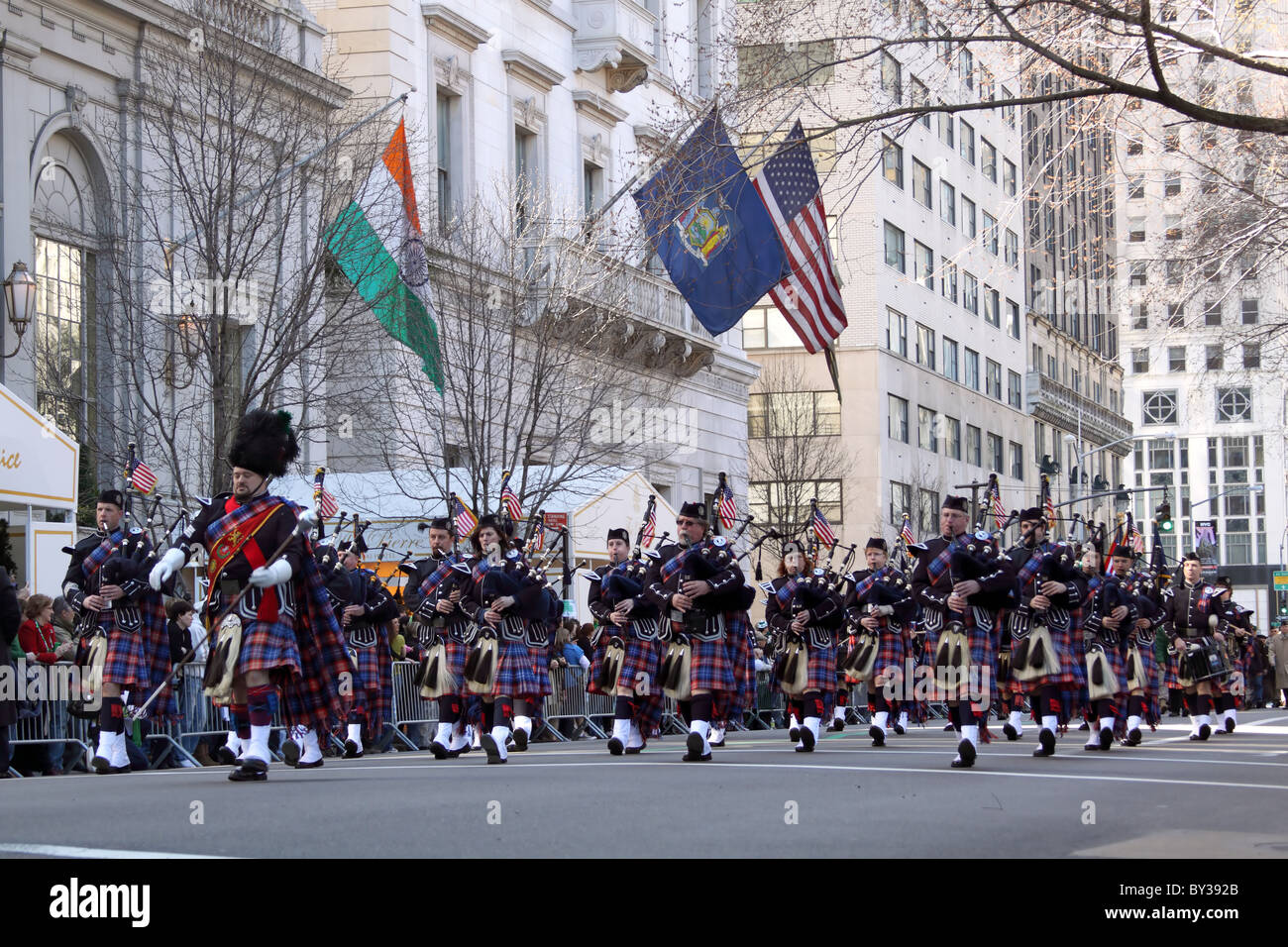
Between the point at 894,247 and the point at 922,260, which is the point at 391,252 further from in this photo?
the point at 922,260

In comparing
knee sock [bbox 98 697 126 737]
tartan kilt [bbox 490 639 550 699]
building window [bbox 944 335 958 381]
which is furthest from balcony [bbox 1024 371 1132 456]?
knee sock [bbox 98 697 126 737]

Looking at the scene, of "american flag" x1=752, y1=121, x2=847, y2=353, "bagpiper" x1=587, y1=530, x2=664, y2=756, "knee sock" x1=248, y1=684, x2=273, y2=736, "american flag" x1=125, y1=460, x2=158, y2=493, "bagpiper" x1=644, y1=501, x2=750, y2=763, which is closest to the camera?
"knee sock" x1=248, y1=684, x2=273, y2=736

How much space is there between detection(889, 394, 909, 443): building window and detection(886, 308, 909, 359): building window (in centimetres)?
148

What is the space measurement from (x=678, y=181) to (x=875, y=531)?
131 feet

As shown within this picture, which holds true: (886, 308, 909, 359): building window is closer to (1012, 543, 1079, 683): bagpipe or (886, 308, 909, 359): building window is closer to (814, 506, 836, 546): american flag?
(814, 506, 836, 546): american flag

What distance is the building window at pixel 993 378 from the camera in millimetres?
67500

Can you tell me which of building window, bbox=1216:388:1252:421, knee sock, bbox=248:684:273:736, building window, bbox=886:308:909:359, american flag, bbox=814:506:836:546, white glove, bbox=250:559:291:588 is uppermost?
building window, bbox=886:308:909:359

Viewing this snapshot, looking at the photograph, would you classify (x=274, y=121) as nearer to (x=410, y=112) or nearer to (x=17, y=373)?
(x=17, y=373)

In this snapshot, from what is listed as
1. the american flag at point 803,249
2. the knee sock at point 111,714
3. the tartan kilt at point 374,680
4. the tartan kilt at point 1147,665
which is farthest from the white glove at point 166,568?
the american flag at point 803,249

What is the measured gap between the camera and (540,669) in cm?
1536

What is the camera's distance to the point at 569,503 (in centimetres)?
2753

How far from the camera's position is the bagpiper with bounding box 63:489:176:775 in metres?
14.4

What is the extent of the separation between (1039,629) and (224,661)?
275 inches
